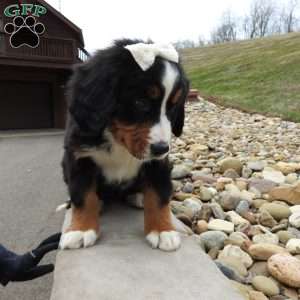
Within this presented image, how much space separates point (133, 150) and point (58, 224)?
205 centimetres

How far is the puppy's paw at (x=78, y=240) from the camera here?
2.50 meters

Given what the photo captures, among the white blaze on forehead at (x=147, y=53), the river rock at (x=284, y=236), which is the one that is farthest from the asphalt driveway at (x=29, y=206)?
the river rock at (x=284, y=236)

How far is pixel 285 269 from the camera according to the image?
2.70m

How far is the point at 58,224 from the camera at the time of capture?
4117 millimetres

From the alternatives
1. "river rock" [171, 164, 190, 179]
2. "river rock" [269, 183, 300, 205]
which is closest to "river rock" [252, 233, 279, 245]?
"river rock" [269, 183, 300, 205]

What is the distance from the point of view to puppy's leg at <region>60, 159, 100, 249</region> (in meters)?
2.51

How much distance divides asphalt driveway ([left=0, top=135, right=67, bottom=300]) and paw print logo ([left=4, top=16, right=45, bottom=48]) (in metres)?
10.7

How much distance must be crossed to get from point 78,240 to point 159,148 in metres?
0.75

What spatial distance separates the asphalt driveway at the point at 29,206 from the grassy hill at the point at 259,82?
6.39 meters

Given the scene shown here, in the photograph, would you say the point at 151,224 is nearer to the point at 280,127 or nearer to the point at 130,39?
the point at 130,39

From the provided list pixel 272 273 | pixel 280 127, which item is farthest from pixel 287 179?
pixel 280 127

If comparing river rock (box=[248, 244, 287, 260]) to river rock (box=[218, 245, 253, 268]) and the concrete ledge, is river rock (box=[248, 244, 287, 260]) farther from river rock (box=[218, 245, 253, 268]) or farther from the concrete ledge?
the concrete ledge

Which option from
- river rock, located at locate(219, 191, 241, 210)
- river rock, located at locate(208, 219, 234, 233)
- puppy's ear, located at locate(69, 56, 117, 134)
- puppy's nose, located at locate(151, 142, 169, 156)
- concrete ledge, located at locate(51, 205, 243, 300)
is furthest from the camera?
river rock, located at locate(219, 191, 241, 210)

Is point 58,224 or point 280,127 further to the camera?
point 280,127
